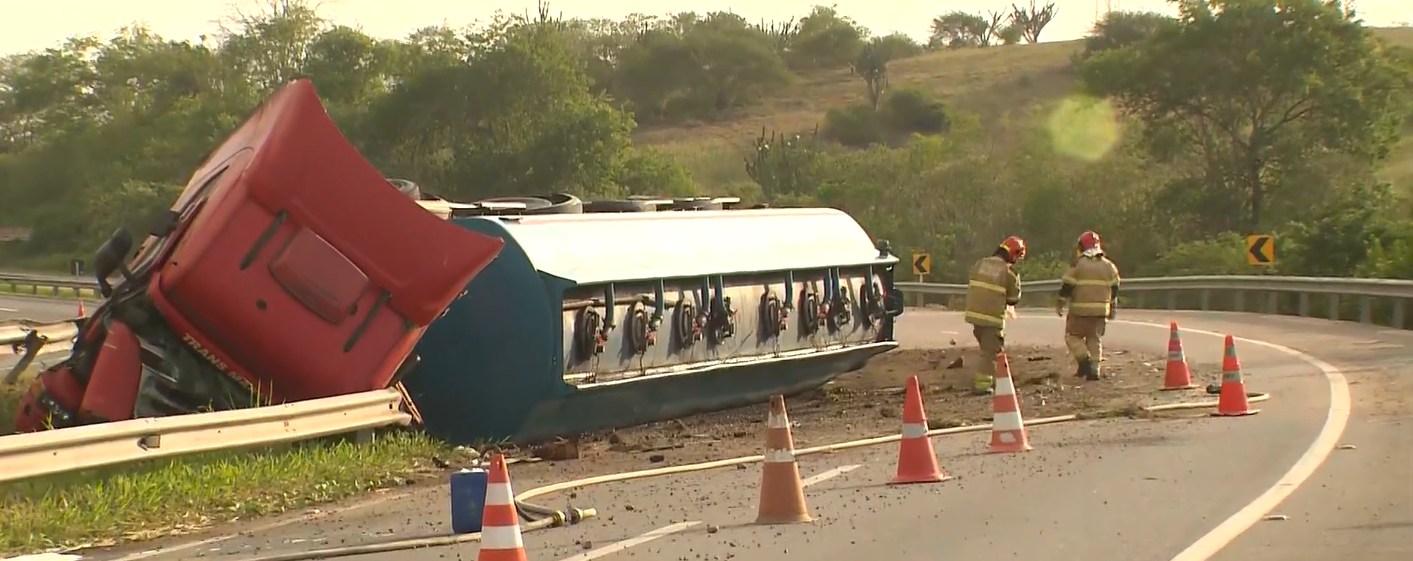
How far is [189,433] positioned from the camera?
10914mm

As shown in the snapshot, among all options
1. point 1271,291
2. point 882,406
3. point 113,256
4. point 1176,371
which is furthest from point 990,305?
point 1271,291

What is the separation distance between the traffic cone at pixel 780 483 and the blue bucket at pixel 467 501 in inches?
56.5

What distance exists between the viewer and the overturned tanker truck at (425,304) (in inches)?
497

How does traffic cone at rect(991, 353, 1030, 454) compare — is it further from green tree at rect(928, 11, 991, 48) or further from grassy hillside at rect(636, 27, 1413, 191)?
green tree at rect(928, 11, 991, 48)

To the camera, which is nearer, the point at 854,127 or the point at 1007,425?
the point at 1007,425

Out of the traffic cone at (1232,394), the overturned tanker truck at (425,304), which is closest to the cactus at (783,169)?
the overturned tanker truck at (425,304)

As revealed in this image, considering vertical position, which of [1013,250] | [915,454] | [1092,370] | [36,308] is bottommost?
[36,308]

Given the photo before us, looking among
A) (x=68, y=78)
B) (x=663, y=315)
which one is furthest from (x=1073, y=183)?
(x=68, y=78)

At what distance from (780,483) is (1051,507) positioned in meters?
1.55

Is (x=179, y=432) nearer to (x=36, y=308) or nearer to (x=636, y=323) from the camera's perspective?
(x=636, y=323)

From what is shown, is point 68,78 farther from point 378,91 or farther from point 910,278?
point 910,278

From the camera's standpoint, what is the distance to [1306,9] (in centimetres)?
4831

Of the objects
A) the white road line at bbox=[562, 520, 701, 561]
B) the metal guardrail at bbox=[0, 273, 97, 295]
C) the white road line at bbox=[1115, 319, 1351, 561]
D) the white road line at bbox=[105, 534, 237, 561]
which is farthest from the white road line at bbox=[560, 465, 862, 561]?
the metal guardrail at bbox=[0, 273, 97, 295]

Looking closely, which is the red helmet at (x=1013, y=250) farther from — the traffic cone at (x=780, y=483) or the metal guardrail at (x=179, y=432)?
the traffic cone at (x=780, y=483)
